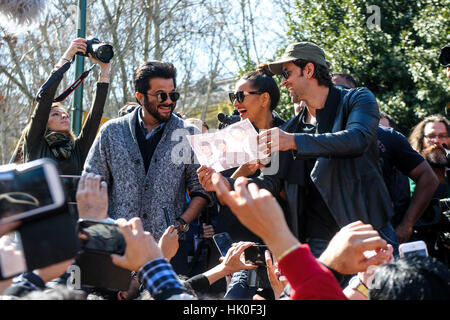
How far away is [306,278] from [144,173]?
229 cm

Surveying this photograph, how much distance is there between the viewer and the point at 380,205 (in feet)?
10.5

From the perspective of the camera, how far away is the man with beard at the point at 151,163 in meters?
3.75

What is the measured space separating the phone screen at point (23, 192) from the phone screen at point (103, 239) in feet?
1.39

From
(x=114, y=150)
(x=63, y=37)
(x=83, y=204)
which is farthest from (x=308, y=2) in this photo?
(x=83, y=204)

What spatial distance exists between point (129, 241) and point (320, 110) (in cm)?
191

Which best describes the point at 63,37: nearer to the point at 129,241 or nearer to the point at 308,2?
the point at 308,2

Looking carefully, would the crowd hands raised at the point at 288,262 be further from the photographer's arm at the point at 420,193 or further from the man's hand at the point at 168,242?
the photographer's arm at the point at 420,193

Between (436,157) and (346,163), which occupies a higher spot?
(346,163)

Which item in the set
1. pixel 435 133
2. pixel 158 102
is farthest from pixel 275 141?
pixel 435 133

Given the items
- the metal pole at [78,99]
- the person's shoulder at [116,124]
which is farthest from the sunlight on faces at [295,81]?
the metal pole at [78,99]

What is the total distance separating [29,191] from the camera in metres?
1.38

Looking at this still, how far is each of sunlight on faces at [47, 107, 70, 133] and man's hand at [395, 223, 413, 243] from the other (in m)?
2.53

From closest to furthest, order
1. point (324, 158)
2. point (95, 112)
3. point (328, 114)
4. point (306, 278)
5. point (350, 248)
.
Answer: point (306, 278) → point (350, 248) → point (324, 158) → point (328, 114) → point (95, 112)

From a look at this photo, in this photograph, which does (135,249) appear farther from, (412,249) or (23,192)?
(412,249)
